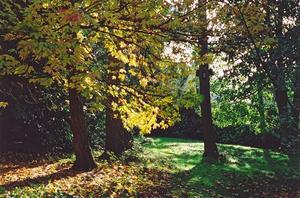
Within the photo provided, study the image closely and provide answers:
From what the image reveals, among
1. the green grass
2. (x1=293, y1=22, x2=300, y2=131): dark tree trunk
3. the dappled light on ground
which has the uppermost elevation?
(x1=293, y1=22, x2=300, y2=131): dark tree trunk

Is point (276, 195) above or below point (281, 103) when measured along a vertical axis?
below

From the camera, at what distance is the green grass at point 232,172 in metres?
15.2

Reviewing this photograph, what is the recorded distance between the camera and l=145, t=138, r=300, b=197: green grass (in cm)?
1518

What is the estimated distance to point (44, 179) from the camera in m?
12.8

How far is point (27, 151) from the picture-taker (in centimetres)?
1805

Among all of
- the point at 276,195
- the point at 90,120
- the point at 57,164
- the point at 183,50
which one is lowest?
the point at 276,195

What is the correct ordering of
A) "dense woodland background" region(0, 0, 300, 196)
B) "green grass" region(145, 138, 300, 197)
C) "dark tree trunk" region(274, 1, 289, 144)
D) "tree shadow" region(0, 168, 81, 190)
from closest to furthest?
"dense woodland background" region(0, 0, 300, 196)
"tree shadow" region(0, 168, 81, 190)
"dark tree trunk" region(274, 1, 289, 144)
"green grass" region(145, 138, 300, 197)

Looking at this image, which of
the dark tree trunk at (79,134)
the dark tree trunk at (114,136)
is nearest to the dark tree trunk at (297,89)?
the dark tree trunk at (79,134)

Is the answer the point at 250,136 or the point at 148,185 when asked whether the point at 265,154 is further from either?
the point at 148,185

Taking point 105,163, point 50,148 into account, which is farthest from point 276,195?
point 50,148

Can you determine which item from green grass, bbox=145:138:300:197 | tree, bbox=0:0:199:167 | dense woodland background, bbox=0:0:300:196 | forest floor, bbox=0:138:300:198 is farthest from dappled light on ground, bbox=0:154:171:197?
tree, bbox=0:0:199:167

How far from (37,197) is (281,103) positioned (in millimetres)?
13289

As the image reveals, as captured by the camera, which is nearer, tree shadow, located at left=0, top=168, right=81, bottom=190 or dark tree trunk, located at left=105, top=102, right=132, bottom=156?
tree shadow, located at left=0, top=168, right=81, bottom=190

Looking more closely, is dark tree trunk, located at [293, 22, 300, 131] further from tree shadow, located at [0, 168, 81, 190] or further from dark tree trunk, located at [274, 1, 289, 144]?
tree shadow, located at [0, 168, 81, 190]
